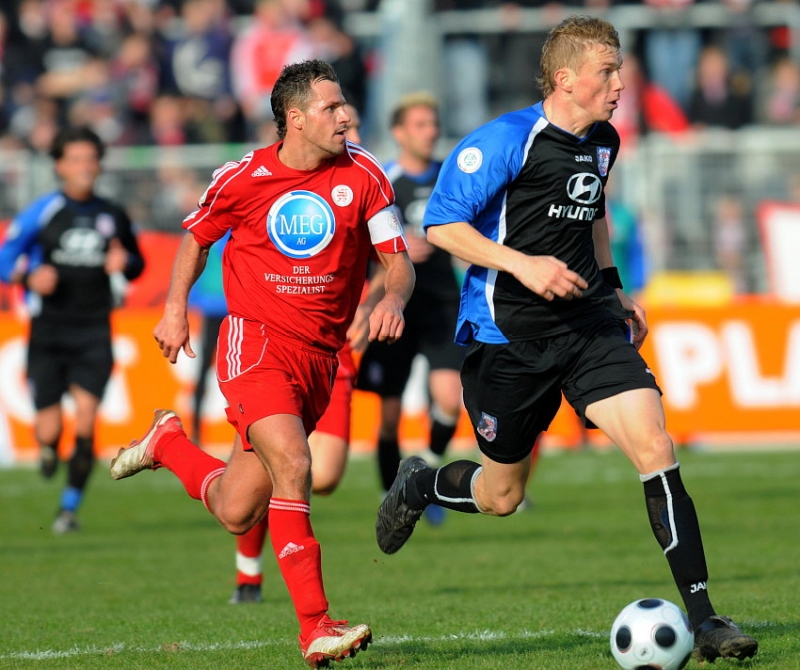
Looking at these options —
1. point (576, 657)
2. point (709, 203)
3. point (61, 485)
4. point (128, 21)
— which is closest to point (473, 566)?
point (576, 657)

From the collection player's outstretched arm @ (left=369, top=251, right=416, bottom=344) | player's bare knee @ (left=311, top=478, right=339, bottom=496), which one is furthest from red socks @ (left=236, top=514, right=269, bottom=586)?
player's outstretched arm @ (left=369, top=251, right=416, bottom=344)

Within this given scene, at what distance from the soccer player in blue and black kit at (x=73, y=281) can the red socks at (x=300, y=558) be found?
548 centimetres

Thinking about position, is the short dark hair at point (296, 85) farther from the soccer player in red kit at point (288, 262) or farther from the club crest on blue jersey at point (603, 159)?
the club crest on blue jersey at point (603, 159)

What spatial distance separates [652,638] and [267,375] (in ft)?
6.24

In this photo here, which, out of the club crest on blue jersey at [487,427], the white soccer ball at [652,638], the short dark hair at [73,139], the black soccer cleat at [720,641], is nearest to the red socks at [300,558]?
the club crest on blue jersey at [487,427]

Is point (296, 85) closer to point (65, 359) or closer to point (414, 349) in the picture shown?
point (414, 349)

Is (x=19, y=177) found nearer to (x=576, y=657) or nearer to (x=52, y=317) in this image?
(x=52, y=317)

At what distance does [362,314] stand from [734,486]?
5.72m

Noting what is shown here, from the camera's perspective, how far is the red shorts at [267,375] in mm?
5996

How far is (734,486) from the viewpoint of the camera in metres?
12.7

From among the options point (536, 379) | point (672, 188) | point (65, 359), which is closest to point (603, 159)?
point (536, 379)

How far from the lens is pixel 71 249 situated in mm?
11102

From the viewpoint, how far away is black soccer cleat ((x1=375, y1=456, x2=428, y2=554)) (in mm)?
7020

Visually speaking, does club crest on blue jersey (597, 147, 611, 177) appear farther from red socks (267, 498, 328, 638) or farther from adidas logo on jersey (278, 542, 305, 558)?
adidas logo on jersey (278, 542, 305, 558)
